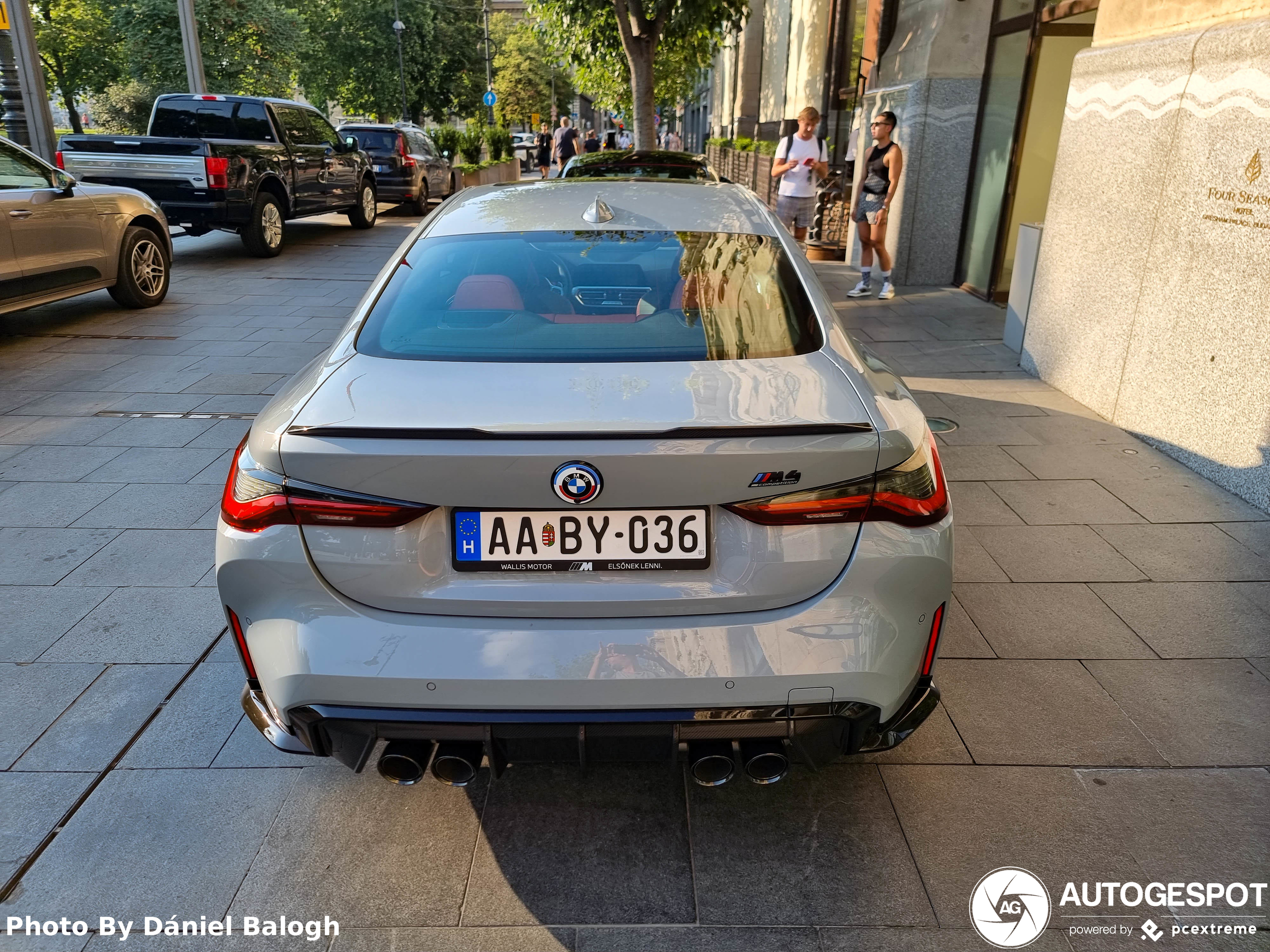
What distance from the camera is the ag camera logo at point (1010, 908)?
7.55 ft

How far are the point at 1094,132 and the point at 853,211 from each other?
166 inches

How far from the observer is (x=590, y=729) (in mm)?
2154

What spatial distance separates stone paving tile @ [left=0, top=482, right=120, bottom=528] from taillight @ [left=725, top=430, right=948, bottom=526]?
3.94 meters

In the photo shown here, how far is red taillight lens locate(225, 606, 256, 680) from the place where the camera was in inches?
91.4

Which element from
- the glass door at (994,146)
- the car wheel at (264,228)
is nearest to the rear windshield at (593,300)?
the glass door at (994,146)

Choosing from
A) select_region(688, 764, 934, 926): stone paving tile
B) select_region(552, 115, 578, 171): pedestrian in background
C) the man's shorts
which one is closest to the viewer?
select_region(688, 764, 934, 926): stone paving tile

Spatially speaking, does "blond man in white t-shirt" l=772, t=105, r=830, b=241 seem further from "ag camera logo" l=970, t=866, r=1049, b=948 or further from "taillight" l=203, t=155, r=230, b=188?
"ag camera logo" l=970, t=866, r=1049, b=948

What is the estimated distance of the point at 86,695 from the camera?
327cm

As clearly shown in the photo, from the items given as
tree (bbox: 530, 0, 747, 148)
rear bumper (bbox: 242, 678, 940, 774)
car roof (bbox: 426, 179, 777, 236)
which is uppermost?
tree (bbox: 530, 0, 747, 148)

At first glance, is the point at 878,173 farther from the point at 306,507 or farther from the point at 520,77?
the point at 520,77

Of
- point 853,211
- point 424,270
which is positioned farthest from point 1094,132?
point 424,270

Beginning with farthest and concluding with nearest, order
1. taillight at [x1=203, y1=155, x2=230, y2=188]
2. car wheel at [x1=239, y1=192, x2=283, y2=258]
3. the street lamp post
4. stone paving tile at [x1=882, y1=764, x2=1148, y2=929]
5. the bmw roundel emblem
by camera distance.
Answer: the street lamp post < car wheel at [x1=239, y1=192, x2=283, y2=258] < taillight at [x1=203, y1=155, x2=230, y2=188] < stone paving tile at [x1=882, y1=764, x2=1148, y2=929] < the bmw roundel emblem

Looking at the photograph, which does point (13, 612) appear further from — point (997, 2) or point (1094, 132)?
point (997, 2)

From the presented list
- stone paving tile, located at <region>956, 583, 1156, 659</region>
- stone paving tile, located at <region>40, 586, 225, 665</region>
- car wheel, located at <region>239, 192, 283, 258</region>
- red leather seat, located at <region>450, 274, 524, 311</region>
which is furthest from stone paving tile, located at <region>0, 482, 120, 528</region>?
car wheel, located at <region>239, 192, 283, 258</region>
